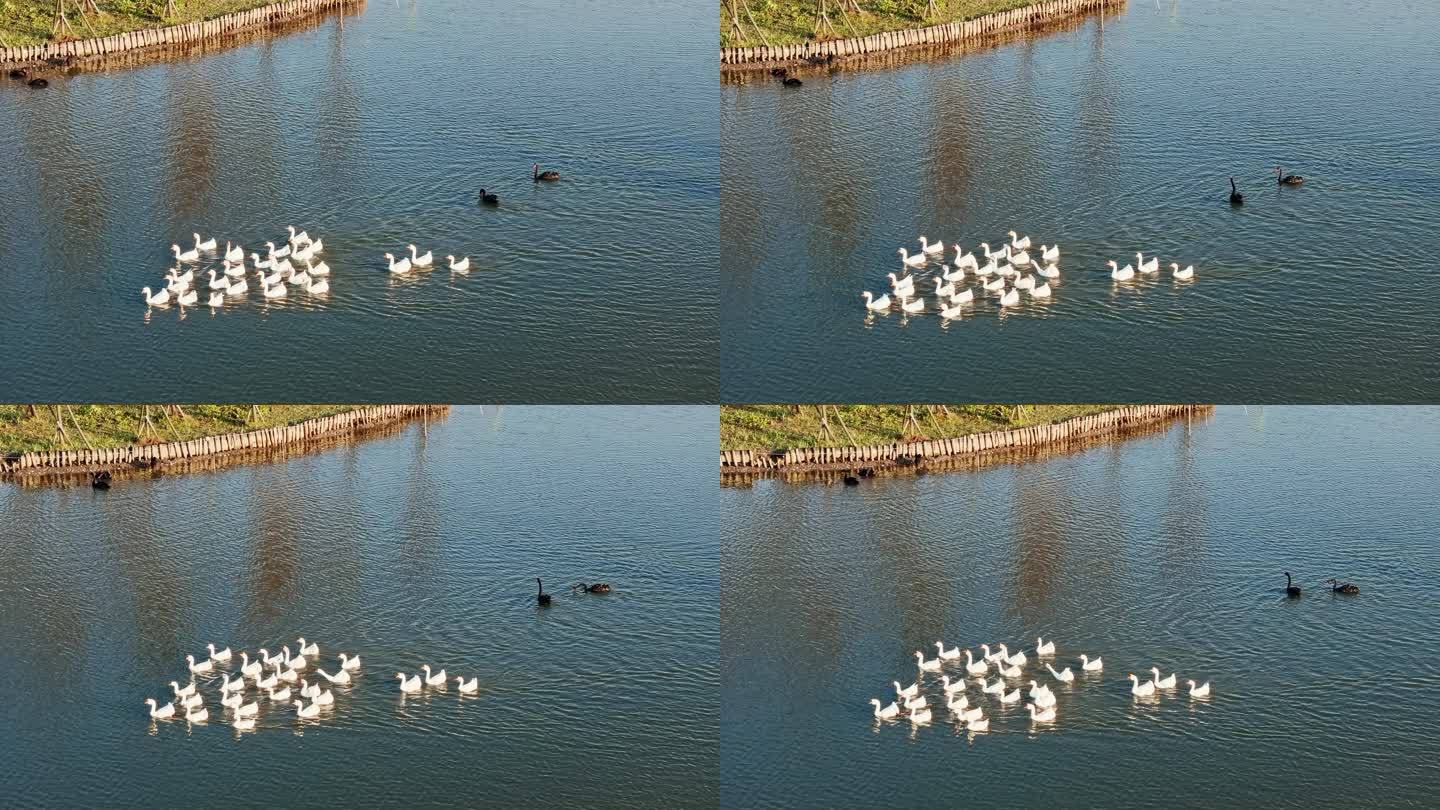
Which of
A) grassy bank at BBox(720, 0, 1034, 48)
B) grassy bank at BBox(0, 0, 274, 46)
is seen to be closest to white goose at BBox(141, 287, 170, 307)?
grassy bank at BBox(0, 0, 274, 46)

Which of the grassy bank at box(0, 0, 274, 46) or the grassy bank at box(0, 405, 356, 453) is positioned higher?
the grassy bank at box(0, 0, 274, 46)

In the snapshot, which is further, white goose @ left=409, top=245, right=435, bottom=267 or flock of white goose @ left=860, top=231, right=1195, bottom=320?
white goose @ left=409, top=245, right=435, bottom=267

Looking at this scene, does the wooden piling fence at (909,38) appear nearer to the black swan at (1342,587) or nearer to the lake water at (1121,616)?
the lake water at (1121,616)

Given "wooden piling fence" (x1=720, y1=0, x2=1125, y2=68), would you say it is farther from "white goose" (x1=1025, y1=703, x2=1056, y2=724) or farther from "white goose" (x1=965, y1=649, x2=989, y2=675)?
"white goose" (x1=1025, y1=703, x2=1056, y2=724)

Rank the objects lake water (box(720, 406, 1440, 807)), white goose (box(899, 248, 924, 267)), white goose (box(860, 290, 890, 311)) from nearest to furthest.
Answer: lake water (box(720, 406, 1440, 807)) → white goose (box(860, 290, 890, 311)) → white goose (box(899, 248, 924, 267))

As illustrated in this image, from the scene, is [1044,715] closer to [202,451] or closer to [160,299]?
[160,299]

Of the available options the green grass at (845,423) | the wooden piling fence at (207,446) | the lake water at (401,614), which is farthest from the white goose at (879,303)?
the wooden piling fence at (207,446)

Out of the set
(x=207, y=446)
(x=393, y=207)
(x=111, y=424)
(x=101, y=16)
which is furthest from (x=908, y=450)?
(x=101, y=16)
